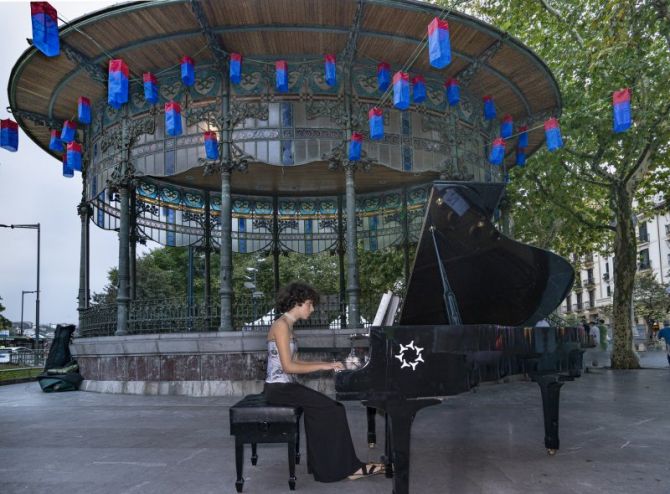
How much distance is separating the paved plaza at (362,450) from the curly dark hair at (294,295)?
61.9 inches

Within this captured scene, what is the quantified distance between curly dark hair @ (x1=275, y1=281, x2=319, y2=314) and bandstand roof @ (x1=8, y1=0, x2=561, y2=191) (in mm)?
8181

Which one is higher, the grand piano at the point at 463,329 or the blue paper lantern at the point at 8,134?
the blue paper lantern at the point at 8,134

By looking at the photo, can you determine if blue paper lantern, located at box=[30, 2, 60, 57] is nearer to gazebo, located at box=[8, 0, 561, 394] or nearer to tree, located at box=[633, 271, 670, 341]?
gazebo, located at box=[8, 0, 561, 394]

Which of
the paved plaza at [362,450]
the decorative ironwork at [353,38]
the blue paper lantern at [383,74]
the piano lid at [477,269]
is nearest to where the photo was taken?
the paved plaza at [362,450]

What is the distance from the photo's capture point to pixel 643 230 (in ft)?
201

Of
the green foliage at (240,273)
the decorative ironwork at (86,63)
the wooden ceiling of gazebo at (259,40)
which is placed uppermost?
the wooden ceiling of gazebo at (259,40)

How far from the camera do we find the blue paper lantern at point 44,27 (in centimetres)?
1038

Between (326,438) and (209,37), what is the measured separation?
995 cm

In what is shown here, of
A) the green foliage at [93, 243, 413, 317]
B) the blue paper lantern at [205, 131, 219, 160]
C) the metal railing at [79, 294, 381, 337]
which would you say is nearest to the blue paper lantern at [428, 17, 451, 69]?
the blue paper lantern at [205, 131, 219, 160]

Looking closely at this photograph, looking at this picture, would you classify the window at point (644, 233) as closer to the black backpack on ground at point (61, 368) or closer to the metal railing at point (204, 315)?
the metal railing at point (204, 315)

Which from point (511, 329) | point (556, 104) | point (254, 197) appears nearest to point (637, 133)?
point (556, 104)

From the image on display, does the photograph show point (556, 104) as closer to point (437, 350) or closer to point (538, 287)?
point (538, 287)

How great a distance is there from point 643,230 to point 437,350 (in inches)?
2585

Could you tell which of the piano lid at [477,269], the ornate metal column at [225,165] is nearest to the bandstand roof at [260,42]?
the ornate metal column at [225,165]
